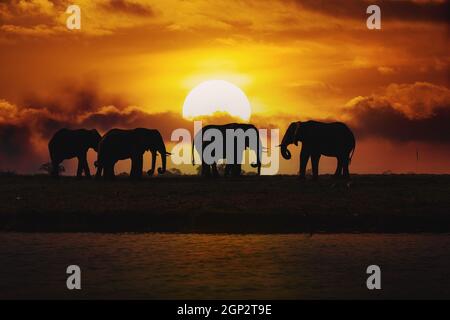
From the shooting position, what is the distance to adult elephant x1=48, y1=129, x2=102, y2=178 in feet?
120

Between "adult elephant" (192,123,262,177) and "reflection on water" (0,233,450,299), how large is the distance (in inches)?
669

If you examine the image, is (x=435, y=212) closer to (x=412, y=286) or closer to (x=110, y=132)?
(x=412, y=286)

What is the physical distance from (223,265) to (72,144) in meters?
23.6

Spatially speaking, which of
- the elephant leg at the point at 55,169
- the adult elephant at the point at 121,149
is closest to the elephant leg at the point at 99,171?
the adult elephant at the point at 121,149

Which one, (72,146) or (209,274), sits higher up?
(72,146)

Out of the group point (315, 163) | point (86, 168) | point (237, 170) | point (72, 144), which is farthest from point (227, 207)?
point (72, 144)

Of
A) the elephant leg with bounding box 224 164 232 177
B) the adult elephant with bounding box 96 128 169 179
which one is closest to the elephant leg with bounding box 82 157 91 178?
the adult elephant with bounding box 96 128 169 179

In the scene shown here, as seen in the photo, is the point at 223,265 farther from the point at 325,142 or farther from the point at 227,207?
the point at 325,142

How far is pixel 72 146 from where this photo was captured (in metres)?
36.9

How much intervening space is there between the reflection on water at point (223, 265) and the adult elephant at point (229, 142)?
17.0 metres

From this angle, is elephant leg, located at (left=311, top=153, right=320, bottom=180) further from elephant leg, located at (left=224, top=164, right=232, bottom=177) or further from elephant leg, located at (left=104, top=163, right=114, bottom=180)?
elephant leg, located at (left=104, top=163, right=114, bottom=180)

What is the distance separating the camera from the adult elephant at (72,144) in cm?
3672
